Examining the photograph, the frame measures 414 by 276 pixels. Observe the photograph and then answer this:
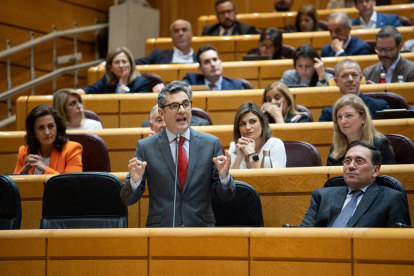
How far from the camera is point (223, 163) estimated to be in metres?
1.29

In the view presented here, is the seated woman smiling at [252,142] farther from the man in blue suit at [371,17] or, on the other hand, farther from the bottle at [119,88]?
the man in blue suit at [371,17]

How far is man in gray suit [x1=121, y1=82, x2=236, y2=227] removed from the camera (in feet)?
4.50

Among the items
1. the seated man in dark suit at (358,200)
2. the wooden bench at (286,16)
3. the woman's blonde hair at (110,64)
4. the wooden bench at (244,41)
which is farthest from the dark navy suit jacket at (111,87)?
the wooden bench at (286,16)

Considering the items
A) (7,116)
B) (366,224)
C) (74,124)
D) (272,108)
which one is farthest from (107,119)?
(366,224)

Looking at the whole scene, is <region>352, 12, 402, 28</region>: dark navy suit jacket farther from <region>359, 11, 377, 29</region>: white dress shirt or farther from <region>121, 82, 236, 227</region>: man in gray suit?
<region>121, 82, 236, 227</region>: man in gray suit

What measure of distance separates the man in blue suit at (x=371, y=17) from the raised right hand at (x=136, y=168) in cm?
257

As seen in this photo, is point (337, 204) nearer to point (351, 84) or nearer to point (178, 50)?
point (351, 84)

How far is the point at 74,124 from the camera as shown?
233 cm

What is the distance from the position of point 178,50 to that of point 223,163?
2.14 m

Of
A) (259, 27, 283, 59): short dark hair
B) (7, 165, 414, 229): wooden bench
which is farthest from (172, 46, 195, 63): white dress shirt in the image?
(7, 165, 414, 229): wooden bench

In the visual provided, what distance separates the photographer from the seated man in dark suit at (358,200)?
1.38m

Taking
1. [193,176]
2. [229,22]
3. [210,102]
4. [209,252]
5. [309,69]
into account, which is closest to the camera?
[209,252]

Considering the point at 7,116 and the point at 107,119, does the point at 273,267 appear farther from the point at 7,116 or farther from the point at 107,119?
the point at 7,116

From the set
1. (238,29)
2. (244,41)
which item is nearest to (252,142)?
(244,41)
